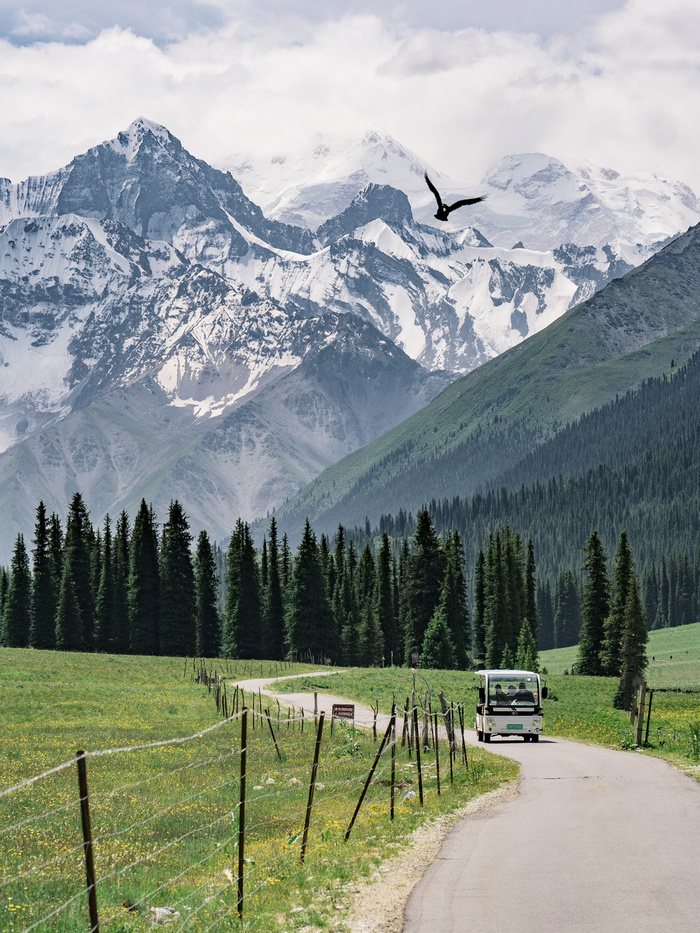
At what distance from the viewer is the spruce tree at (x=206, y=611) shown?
130 meters

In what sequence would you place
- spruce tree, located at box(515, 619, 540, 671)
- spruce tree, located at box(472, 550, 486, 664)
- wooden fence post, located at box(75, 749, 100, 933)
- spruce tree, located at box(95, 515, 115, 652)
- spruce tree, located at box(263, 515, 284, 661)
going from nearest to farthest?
wooden fence post, located at box(75, 749, 100, 933), spruce tree, located at box(515, 619, 540, 671), spruce tree, located at box(95, 515, 115, 652), spruce tree, located at box(263, 515, 284, 661), spruce tree, located at box(472, 550, 486, 664)

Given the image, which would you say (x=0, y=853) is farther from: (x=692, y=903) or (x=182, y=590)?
(x=182, y=590)

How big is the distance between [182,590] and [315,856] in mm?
105709

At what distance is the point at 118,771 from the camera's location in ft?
110

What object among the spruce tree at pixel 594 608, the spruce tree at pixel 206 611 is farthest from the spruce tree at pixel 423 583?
the spruce tree at pixel 206 611

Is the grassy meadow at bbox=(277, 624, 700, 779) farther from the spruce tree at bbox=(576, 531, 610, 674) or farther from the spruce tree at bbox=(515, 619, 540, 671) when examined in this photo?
the spruce tree at bbox=(576, 531, 610, 674)

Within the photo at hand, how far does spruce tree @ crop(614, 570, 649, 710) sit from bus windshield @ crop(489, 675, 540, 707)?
69.2 ft

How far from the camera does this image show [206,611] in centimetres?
13012

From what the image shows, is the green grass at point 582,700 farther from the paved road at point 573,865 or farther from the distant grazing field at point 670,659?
the paved road at point 573,865

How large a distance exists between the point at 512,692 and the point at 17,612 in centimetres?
8696

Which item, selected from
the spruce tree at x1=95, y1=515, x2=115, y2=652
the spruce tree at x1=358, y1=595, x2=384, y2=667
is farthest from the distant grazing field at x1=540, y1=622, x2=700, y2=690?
the spruce tree at x1=95, y1=515, x2=115, y2=652

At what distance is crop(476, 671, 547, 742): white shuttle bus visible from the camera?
48062 millimetres

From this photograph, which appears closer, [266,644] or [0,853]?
[0,853]

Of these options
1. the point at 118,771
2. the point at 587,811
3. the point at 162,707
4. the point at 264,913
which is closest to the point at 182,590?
the point at 162,707
